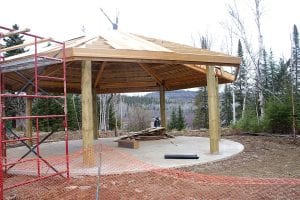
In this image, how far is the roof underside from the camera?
8.48 metres

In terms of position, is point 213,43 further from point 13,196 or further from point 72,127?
point 13,196

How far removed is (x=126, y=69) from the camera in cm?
1562

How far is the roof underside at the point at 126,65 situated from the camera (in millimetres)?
8484

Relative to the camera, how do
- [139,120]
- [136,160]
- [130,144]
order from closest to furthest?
1. [136,160]
2. [130,144]
3. [139,120]

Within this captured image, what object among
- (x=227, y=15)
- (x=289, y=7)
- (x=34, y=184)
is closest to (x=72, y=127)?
(x=227, y=15)

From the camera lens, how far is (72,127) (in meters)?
28.2

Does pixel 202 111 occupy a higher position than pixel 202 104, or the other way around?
pixel 202 104

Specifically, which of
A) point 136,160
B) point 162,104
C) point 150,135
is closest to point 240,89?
point 162,104

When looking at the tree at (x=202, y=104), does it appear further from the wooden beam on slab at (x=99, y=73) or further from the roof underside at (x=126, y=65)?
the wooden beam on slab at (x=99, y=73)

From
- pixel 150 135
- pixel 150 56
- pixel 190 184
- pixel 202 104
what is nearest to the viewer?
pixel 190 184

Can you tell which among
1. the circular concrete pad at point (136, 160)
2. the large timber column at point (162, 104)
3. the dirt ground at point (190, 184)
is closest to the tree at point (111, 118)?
the large timber column at point (162, 104)

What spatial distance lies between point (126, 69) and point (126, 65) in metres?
0.42

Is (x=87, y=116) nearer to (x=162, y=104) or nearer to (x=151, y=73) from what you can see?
(x=151, y=73)

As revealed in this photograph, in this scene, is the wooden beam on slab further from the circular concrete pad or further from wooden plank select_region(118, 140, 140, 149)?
the circular concrete pad
